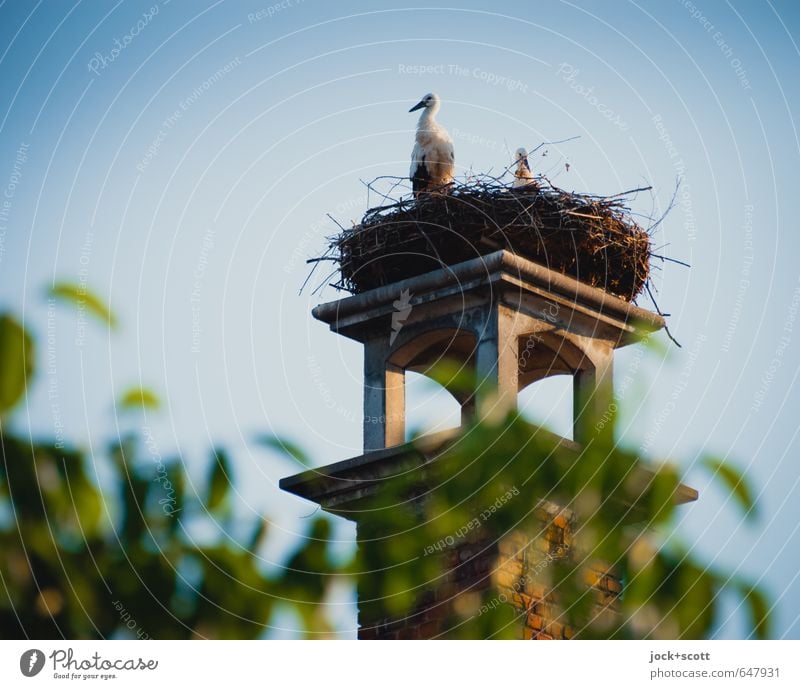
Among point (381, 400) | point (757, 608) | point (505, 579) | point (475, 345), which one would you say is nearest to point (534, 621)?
point (505, 579)

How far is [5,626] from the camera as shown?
2.14m

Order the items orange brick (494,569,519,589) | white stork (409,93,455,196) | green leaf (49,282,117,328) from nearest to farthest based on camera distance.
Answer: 1. green leaf (49,282,117,328)
2. orange brick (494,569,519,589)
3. white stork (409,93,455,196)

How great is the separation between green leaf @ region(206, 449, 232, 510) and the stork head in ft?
31.4

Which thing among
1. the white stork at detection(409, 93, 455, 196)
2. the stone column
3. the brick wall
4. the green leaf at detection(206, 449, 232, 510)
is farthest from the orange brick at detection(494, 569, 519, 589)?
the green leaf at detection(206, 449, 232, 510)

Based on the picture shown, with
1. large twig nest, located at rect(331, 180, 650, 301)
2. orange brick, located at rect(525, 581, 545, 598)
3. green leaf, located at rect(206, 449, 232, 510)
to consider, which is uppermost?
large twig nest, located at rect(331, 180, 650, 301)

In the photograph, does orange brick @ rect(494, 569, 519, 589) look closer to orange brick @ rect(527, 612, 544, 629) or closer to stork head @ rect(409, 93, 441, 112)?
orange brick @ rect(527, 612, 544, 629)

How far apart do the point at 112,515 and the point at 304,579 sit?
0.31m

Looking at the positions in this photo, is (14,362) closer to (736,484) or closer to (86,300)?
(86,300)

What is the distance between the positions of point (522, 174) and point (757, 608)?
862cm

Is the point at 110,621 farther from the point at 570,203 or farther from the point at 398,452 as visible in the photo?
the point at 570,203

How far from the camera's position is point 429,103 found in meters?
11.7

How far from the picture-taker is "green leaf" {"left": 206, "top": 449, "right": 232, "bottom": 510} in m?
2.25

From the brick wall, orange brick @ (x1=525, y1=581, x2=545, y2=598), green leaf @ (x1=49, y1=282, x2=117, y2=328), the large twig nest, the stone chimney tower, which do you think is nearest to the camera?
green leaf @ (x1=49, y1=282, x2=117, y2=328)

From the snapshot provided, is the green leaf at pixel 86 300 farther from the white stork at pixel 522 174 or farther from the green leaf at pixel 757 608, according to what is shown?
the white stork at pixel 522 174
